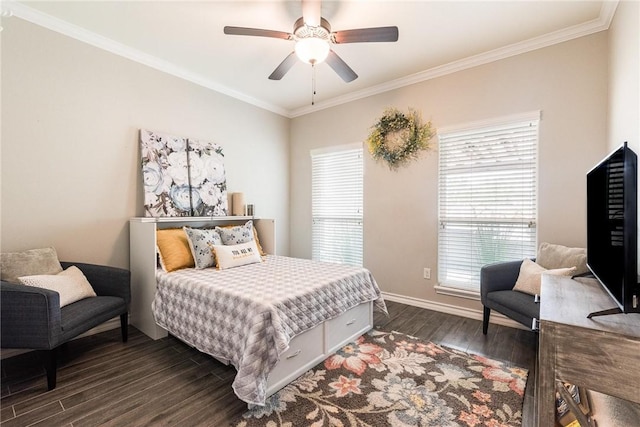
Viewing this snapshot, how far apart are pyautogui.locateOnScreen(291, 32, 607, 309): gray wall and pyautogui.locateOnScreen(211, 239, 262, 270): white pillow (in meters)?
1.58

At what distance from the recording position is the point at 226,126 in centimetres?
382

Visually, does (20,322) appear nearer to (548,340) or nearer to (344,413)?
(344,413)

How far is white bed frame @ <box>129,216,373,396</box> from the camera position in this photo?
199cm

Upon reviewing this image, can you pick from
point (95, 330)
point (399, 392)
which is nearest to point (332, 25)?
point (399, 392)

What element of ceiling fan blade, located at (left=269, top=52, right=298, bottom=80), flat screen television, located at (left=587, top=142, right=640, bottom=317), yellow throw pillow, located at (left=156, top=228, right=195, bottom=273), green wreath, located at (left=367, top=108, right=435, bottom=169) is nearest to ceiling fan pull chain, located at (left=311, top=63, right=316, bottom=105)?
ceiling fan blade, located at (left=269, top=52, right=298, bottom=80)

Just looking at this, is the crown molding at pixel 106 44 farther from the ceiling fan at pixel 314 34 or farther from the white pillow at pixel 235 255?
the white pillow at pixel 235 255

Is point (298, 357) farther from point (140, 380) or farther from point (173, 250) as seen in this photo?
point (173, 250)

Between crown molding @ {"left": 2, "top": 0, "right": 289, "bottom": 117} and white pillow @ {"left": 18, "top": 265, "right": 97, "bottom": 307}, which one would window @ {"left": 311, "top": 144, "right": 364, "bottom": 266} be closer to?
crown molding @ {"left": 2, "top": 0, "right": 289, "bottom": 117}

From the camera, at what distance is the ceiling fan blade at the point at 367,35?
202 cm

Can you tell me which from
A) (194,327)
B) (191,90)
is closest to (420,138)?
(191,90)

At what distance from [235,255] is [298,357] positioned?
1288 millimetres

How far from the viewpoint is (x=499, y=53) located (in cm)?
290

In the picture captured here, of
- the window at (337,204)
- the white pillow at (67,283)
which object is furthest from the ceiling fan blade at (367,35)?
the white pillow at (67,283)

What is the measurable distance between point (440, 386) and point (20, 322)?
278 cm
